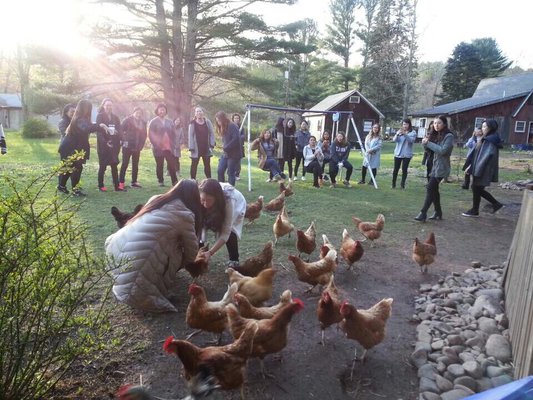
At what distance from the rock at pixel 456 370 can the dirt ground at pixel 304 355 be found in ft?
0.94

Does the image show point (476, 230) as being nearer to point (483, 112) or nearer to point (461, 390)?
point (461, 390)

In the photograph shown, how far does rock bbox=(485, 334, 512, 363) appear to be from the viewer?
308cm

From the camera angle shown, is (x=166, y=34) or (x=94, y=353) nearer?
(x=94, y=353)

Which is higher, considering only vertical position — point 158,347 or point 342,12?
point 342,12

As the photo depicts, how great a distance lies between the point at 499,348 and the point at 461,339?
0.31 m

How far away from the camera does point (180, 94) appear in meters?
20.5

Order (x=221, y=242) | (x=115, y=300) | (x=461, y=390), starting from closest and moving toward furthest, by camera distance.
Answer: (x=461, y=390)
(x=115, y=300)
(x=221, y=242)

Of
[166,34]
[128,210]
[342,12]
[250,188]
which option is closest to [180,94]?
[166,34]

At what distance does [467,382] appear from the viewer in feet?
9.33

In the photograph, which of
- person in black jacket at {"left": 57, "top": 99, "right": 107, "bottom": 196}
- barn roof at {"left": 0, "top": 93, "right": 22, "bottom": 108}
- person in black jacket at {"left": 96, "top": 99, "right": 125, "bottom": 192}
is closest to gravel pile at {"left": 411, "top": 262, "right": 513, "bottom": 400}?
person in black jacket at {"left": 57, "top": 99, "right": 107, "bottom": 196}

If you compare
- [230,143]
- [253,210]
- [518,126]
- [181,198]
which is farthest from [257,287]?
[518,126]

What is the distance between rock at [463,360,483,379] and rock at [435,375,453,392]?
200mm

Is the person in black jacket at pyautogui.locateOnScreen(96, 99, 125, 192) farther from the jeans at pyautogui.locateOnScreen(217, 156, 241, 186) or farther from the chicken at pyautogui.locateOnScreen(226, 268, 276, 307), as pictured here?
the chicken at pyautogui.locateOnScreen(226, 268, 276, 307)

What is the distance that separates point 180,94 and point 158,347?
19.1m
